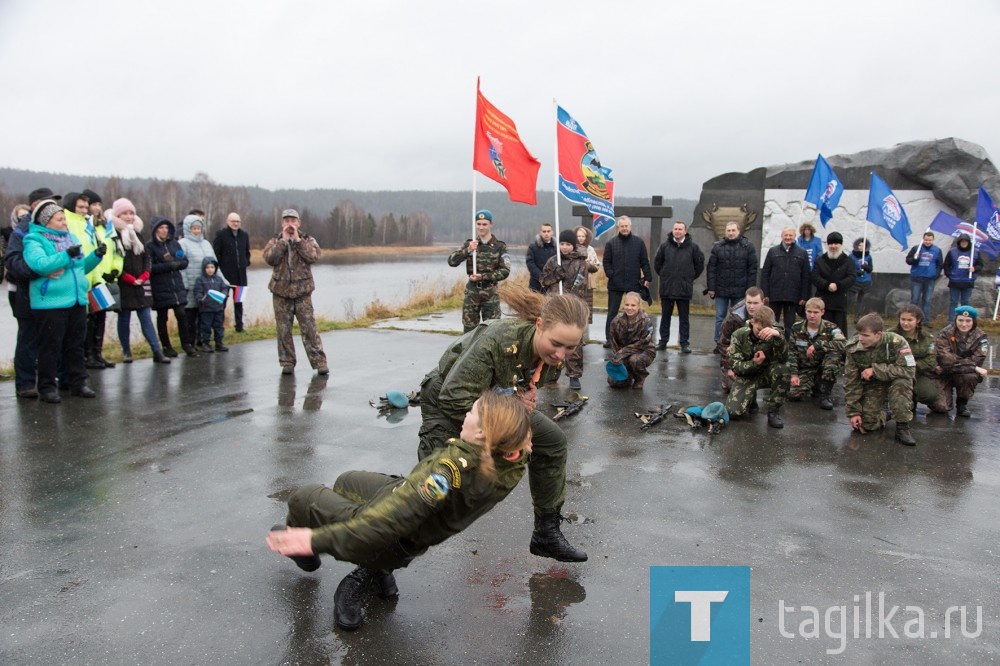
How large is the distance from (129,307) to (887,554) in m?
9.13

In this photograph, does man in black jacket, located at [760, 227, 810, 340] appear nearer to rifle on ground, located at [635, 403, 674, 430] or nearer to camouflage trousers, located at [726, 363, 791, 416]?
camouflage trousers, located at [726, 363, 791, 416]

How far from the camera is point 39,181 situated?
85750 mm

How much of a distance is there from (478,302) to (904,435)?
5200mm

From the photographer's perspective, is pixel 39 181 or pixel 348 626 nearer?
pixel 348 626

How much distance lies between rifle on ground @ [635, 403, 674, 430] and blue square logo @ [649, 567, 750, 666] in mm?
3017

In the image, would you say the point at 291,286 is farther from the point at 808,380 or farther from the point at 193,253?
the point at 808,380

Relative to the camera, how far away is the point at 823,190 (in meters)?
12.8

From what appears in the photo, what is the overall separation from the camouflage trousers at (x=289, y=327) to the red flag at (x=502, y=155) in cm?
295

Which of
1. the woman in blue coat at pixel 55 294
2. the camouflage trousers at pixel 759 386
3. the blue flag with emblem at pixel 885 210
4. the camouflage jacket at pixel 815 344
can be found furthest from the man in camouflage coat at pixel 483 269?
the blue flag with emblem at pixel 885 210

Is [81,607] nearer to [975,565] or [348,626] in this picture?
[348,626]

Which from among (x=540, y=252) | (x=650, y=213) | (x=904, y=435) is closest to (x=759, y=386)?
(x=904, y=435)

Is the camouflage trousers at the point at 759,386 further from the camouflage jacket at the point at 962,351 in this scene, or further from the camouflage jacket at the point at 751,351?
the camouflage jacket at the point at 962,351

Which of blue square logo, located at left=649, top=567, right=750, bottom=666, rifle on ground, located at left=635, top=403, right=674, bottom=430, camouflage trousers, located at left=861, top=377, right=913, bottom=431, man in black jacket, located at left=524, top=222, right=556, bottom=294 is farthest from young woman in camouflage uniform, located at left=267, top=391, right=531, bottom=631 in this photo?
man in black jacket, located at left=524, top=222, right=556, bottom=294

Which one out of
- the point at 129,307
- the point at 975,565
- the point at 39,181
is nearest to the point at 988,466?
the point at 975,565
